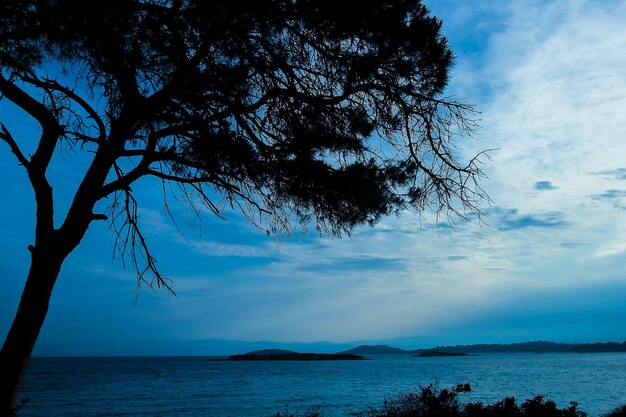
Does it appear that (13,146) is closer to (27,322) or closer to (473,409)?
(27,322)

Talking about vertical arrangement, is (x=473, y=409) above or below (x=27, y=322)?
below

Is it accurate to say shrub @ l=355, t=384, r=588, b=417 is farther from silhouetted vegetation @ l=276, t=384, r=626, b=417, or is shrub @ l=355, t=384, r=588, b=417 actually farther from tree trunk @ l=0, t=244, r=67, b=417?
tree trunk @ l=0, t=244, r=67, b=417

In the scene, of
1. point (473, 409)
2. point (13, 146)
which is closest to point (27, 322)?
point (13, 146)

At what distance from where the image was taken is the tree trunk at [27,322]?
151 inches

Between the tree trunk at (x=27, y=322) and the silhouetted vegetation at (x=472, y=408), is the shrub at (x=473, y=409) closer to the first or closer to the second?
the silhouetted vegetation at (x=472, y=408)

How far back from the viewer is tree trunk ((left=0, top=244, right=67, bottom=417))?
3.84m

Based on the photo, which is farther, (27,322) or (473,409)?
(473,409)

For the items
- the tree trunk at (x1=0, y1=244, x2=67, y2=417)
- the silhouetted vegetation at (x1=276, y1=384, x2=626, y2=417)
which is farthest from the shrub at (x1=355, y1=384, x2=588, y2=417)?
the tree trunk at (x1=0, y1=244, x2=67, y2=417)

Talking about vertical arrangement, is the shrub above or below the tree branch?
below

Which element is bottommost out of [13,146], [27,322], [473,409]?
[473,409]

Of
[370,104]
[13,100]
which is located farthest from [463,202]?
[13,100]

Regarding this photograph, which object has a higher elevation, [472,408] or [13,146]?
[13,146]

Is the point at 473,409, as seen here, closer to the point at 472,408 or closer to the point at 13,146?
the point at 472,408

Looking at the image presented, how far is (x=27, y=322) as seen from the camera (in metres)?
3.96
